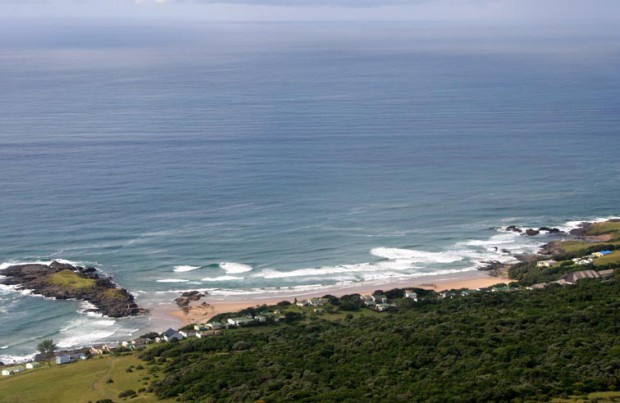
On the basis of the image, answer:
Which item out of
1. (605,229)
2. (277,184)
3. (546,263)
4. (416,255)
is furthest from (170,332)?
(605,229)

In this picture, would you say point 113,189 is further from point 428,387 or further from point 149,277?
point 428,387

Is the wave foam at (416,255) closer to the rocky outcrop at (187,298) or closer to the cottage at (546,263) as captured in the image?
the cottage at (546,263)

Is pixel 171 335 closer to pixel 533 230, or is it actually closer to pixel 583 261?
pixel 583 261

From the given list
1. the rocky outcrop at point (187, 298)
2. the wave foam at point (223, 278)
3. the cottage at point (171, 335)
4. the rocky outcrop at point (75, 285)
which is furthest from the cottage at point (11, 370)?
the wave foam at point (223, 278)

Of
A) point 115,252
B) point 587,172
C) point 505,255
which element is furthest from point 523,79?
point 115,252

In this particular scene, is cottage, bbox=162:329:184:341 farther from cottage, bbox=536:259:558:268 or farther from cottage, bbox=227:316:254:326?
cottage, bbox=536:259:558:268

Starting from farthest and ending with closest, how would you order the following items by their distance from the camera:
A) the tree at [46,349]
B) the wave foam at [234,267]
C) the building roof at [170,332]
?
the wave foam at [234,267] → the building roof at [170,332] → the tree at [46,349]
